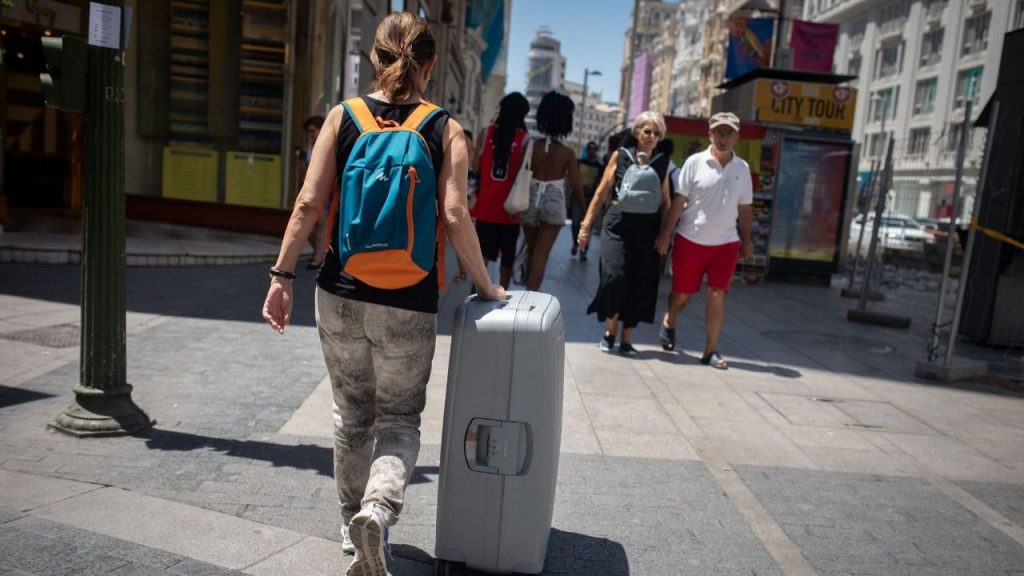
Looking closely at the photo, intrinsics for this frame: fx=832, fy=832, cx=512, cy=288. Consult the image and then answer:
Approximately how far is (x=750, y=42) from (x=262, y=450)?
52.9 feet

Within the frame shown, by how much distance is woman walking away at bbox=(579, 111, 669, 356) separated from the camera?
6453mm

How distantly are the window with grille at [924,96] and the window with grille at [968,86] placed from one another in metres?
2.09

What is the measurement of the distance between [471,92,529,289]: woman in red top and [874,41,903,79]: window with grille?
2249 inches

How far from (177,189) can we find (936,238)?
14.5 metres

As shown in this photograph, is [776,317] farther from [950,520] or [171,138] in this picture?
[171,138]

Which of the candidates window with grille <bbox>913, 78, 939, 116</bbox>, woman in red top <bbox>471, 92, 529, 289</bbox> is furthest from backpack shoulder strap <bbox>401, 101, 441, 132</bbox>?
window with grille <bbox>913, 78, 939, 116</bbox>

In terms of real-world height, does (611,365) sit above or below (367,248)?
below

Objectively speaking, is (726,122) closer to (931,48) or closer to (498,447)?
(498,447)

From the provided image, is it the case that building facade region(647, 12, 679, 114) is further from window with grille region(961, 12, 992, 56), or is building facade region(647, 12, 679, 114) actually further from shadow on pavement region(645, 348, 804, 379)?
shadow on pavement region(645, 348, 804, 379)

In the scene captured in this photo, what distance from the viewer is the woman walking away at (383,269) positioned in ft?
8.67

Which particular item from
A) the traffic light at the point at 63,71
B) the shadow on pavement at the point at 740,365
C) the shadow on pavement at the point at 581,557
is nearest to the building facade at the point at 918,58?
the shadow on pavement at the point at 740,365

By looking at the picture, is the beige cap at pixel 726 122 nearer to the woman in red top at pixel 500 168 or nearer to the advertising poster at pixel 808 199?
the woman in red top at pixel 500 168

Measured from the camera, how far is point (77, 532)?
120 inches

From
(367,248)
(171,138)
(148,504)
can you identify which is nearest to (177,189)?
(171,138)
